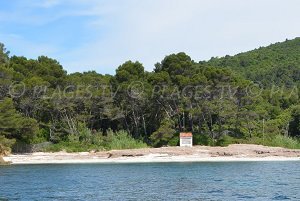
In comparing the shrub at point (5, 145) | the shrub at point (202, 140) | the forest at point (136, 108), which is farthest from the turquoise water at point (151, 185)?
the shrub at point (202, 140)

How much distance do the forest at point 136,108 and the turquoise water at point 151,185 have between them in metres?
22.5

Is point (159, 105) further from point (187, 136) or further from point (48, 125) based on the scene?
point (48, 125)

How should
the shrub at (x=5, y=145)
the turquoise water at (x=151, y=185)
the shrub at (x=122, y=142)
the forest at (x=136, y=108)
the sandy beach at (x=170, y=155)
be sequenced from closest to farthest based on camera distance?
the turquoise water at (x=151, y=185)
the shrub at (x=5, y=145)
the sandy beach at (x=170, y=155)
the shrub at (x=122, y=142)
the forest at (x=136, y=108)

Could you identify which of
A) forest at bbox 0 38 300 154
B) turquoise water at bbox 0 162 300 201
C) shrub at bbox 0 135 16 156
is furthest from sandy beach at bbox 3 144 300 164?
turquoise water at bbox 0 162 300 201

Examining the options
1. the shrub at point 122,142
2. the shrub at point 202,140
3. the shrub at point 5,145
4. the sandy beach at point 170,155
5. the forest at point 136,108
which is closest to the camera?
the shrub at point 5,145

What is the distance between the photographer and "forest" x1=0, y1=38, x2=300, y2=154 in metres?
61.9

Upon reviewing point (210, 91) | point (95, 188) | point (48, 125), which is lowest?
point (95, 188)

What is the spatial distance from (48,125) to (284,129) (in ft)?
109

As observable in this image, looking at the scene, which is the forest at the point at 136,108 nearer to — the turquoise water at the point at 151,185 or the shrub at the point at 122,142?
the shrub at the point at 122,142

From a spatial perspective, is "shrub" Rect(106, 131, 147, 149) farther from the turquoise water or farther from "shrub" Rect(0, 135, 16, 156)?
the turquoise water

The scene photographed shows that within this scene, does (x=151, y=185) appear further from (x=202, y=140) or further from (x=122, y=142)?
Answer: (x=202, y=140)

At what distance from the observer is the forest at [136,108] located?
61919mm

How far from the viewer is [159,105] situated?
67.3 metres

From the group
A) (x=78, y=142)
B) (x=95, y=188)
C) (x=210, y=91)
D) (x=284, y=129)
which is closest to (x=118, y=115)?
(x=78, y=142)
